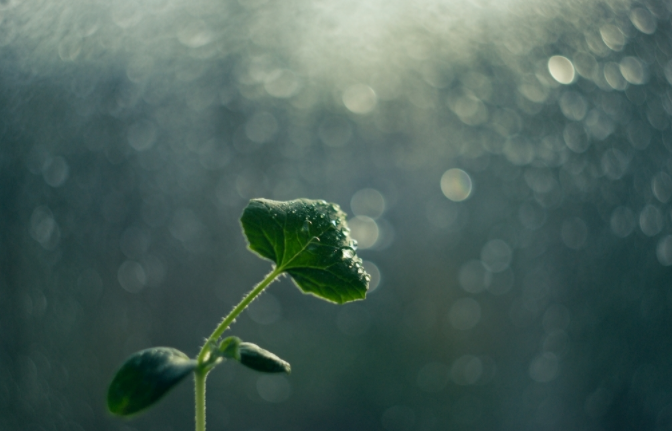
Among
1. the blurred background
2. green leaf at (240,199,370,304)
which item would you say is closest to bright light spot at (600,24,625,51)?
the blurred background

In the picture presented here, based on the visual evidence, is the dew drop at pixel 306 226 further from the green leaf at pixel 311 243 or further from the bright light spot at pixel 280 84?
the bright light spot at pixel 280 84

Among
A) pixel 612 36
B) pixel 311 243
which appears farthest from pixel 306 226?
pixel 612 36

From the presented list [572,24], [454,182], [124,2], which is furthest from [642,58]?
[124,2]

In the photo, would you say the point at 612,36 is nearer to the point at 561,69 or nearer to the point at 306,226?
the point at 561,69

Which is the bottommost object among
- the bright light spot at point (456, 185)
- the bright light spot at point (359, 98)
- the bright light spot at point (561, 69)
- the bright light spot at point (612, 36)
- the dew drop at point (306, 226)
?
the bright light spot at point (456, 185)

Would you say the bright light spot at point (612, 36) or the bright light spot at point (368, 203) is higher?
the bright light spot at point (612, 36)

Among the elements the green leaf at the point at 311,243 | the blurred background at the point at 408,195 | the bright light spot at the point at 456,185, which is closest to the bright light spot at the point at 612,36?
the blurred background at the point at 408,195
